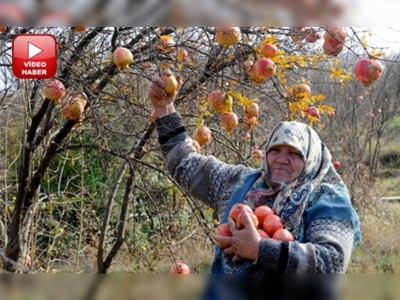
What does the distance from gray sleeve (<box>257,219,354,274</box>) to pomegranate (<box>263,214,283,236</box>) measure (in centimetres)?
5

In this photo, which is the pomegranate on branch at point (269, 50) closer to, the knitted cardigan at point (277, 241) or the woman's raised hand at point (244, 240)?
the knitted cardigan at point (277, 241)

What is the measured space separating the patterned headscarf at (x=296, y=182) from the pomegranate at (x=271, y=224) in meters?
0.05

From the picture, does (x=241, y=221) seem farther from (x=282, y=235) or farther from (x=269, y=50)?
(x=269, y=50)

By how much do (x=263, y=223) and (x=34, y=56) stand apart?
563mm

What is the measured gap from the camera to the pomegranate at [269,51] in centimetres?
134

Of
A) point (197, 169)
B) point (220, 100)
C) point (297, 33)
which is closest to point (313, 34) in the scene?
point (297, 33)

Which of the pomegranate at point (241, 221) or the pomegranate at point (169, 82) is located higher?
the pomegranate at point (169, 82)

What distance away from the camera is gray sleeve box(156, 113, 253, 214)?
1.29 meters

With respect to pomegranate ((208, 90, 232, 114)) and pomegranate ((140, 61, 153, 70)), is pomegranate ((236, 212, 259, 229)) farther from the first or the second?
pomegranate ((140, 61, 153, 70))

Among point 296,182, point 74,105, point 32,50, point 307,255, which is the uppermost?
point 32,50

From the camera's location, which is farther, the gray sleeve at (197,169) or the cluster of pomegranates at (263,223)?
the gray sleeve at (197,169)

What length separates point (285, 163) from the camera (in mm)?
1120

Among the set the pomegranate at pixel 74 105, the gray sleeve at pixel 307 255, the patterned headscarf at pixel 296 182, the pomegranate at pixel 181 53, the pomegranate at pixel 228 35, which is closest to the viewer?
the gray sleeve at pixel 307 255

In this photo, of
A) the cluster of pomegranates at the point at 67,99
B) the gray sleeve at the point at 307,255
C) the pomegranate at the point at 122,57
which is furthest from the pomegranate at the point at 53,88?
the gray sleeve at the point at 307,255
